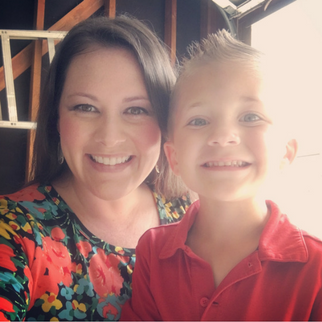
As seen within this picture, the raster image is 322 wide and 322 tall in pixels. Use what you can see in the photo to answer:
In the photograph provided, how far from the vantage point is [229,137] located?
716 mm

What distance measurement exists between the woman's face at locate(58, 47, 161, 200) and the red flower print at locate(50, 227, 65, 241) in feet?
0.52

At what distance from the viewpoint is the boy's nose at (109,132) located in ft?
3.19

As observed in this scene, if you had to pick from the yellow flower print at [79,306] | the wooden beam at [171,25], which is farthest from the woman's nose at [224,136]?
the wooden beam at [171,25]

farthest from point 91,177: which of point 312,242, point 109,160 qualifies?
point 312,242

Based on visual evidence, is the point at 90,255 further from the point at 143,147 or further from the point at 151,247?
the point at 143,147

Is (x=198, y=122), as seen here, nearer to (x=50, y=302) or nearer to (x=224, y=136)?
(x=224, y=136)

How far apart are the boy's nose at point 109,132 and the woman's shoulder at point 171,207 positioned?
0.38 metres

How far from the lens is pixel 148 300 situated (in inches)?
33.1

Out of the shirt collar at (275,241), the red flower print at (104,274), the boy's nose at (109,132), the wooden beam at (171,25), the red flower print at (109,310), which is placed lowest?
the red flower print at (109,310)

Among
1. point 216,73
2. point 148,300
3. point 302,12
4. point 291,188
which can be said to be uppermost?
point 302,12

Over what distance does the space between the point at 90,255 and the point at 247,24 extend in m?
2.52

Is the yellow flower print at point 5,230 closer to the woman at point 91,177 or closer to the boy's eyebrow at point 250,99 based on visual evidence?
the woman at point 91,177

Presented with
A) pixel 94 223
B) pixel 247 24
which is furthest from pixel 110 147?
pixel 247 24

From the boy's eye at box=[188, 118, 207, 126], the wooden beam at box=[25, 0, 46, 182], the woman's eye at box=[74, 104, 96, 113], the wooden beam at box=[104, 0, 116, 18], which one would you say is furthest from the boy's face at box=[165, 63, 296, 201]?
the wooden beam at box=[104, 0, 116, 18]
